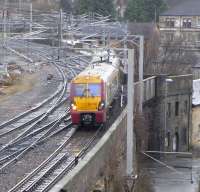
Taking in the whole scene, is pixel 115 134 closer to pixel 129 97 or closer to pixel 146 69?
pixel 129 97

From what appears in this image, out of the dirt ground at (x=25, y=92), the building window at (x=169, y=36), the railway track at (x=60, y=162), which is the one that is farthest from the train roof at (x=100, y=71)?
the building window at (x=169, y=36)

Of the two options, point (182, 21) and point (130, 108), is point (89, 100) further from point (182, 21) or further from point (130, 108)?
point (182, 21)

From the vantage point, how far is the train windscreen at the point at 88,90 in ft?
81.9

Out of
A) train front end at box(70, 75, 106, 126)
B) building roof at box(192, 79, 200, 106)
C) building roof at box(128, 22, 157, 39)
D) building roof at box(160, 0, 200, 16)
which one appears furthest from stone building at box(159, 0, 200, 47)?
train front end at box(70, 75, 106, 126)

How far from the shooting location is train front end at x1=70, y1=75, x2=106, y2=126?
2483 centimetres

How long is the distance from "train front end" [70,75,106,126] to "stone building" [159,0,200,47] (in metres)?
60.8

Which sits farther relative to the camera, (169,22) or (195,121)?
(169,22)

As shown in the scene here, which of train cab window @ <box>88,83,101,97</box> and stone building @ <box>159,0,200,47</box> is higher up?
stone building @ <box>159,0,200,47</box>

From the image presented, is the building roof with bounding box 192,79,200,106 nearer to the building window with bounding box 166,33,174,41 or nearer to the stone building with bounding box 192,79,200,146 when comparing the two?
the stone building with bounding box 192,79,200,146

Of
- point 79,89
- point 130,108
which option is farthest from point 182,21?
point 130,108

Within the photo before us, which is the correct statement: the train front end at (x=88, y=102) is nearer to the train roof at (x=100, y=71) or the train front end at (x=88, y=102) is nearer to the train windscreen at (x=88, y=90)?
the train windscreen at (x=88, y=90)

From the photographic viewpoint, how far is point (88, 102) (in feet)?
81.3

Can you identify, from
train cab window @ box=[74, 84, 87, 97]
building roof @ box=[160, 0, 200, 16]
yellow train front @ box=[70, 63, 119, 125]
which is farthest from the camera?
building roof @ box=[160, 0, 200, 16]

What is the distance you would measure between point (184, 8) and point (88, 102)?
68098mm
